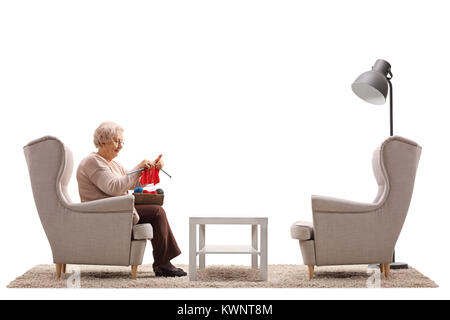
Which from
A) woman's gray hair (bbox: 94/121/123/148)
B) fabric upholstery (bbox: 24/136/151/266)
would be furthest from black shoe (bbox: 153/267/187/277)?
woman's gray hair (bbox: 94/121/123/148)

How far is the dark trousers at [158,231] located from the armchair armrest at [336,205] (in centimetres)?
123

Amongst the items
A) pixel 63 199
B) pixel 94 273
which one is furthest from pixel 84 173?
pixel 94 273

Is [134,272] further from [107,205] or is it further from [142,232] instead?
Result: [107,205]

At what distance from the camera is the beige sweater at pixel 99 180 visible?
5.45 metres

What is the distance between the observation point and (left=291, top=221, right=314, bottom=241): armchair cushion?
17.5ft

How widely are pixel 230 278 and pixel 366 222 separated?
1.17 m

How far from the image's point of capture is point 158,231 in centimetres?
554

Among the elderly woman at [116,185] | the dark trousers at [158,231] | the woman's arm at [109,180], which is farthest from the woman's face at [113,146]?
the dark trousers at [158,231]

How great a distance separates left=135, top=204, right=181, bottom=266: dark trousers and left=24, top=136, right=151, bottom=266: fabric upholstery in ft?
0.97

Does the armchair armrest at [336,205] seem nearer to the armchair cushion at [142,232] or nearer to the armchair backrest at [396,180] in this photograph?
the armchair backrest at [396,180]

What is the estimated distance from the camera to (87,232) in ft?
17.3

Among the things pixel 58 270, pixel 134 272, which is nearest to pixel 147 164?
pixel 134 272

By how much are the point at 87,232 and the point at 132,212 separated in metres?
0.39

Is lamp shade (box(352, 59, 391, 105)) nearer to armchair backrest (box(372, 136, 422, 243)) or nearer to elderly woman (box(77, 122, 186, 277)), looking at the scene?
armchair backrest (box(372, 136, 422, 243))
